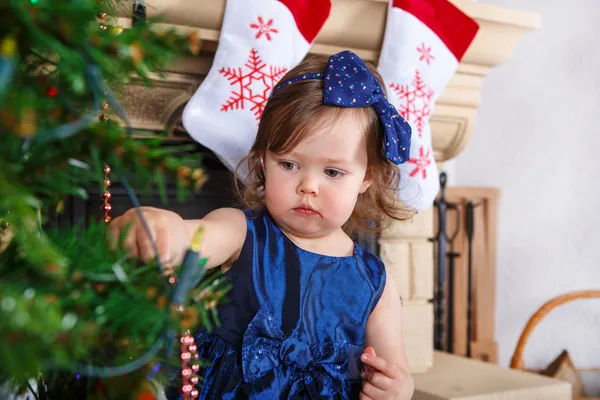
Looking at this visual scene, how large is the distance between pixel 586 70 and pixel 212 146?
5.72ft

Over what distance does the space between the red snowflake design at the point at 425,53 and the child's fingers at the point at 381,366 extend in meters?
0.90

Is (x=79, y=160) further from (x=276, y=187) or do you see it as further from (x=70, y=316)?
(x=276, y=187)

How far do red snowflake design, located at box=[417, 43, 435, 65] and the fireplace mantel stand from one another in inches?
3.8

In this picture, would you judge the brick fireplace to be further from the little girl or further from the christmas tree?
the christmas tree

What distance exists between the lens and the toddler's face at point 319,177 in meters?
0.92

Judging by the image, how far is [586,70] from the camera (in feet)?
8.11

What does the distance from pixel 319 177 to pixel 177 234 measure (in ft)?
0.98

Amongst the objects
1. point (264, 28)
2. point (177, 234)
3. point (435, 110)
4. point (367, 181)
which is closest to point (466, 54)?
point (435, 110)

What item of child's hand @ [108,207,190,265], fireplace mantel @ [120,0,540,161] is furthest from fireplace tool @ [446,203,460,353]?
child's hand @ [108,207,190,265]

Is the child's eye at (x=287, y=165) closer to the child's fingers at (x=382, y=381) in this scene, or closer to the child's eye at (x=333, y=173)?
the child's eye at (x=333, y=173)

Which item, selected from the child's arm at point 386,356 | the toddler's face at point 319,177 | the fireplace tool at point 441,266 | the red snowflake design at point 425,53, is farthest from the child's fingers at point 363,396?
the fireplace tool at point 441,266

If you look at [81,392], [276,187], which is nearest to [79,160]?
[81,392]

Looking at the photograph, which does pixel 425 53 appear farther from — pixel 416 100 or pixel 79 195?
pixel 79 195

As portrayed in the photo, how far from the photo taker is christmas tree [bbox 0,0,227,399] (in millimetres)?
325
